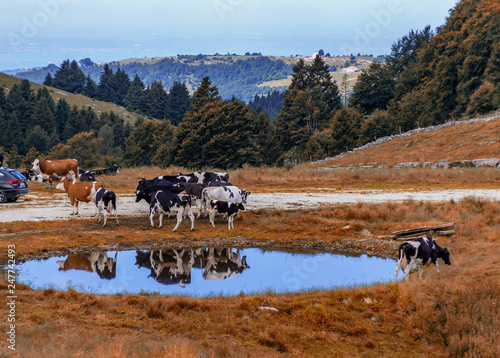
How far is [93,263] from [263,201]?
46.8ft

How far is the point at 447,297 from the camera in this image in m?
10.6

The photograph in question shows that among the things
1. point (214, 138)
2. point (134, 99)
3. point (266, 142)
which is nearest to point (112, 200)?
point (214, 138)

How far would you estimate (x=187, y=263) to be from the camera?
16266mm

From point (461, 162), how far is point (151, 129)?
81284 millimetres

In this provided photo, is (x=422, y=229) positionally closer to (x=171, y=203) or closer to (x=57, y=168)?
(x=171, y=203)

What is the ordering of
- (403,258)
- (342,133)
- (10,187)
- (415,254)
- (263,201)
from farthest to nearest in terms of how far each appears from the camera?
(342,133)
(263,201)
(10,187)
(403,258)
(415,254)

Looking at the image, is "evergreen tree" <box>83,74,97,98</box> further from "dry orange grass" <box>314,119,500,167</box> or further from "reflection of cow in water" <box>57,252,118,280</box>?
"reflection of cow in water" <box>57,252,118,280</box>

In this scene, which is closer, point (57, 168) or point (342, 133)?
point (57, 168)

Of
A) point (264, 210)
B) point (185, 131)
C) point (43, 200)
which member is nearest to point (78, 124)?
point (185, 131)

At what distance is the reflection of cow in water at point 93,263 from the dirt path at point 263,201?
6209mm

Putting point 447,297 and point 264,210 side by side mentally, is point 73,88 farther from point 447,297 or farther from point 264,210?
point 447,297

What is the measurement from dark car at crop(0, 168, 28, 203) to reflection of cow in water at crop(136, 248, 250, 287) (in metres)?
13.7

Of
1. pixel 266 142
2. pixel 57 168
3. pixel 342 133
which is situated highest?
pixel 342 133

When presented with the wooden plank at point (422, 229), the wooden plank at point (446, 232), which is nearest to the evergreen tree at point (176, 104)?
the wooden plank at point (422, 229)
